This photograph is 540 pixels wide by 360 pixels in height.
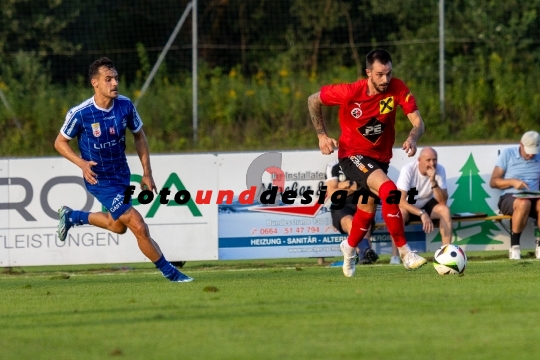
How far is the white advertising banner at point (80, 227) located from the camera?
13.9 m

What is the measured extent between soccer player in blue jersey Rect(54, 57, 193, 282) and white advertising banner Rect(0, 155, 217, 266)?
12.5 feet

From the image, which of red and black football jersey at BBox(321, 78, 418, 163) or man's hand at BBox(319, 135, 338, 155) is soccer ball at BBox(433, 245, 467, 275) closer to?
red and black football jersey at BBox(321, 78, 418, 163)

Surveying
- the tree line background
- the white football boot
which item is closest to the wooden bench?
the white football boot

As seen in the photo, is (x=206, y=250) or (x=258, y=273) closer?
(x=258, y=273)

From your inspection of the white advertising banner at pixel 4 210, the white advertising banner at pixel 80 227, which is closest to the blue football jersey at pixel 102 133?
the white advertising banner at pixel 80 227

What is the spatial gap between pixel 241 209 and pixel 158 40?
663cm

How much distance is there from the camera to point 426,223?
502 inches

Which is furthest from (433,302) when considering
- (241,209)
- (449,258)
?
(241,209)

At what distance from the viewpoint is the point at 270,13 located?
20.8 m

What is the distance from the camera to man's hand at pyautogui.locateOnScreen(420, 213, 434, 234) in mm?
12656

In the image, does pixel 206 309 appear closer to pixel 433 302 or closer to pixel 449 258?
pixel 433 302

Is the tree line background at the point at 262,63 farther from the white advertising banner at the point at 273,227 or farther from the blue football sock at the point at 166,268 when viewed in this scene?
the blue football sock at the point at 166,268

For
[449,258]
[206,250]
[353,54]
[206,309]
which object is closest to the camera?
[206,309]

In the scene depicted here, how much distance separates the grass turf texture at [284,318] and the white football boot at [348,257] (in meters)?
0.10
